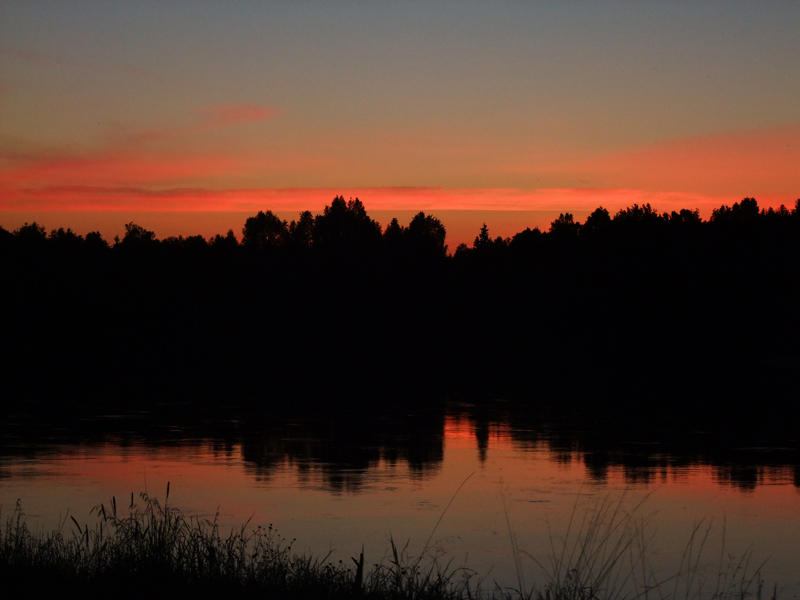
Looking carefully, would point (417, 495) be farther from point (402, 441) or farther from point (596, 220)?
point (596, 220)

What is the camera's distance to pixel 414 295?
415 feet

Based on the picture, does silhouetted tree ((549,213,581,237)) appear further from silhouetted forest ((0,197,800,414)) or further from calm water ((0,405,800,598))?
calm water ((0,405,800,598))

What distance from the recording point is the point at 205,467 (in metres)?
21.5

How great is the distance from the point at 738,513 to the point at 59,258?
401ft

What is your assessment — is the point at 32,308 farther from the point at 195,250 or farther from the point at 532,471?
the point at 532,471

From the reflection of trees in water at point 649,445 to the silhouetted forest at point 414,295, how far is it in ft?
161

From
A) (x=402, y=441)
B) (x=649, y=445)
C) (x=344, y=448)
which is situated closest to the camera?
(x=344, y=448)

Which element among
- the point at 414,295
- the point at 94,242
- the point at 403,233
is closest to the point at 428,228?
the point at 403,233

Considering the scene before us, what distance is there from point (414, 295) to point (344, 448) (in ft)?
334

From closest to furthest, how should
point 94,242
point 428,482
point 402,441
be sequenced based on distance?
point 428,482 → point 402,441 → point 94,242

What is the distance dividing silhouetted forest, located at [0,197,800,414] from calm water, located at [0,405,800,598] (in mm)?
54026

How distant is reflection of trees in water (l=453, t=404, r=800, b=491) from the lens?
21422 mm

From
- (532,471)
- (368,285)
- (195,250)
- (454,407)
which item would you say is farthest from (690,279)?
(532,471)

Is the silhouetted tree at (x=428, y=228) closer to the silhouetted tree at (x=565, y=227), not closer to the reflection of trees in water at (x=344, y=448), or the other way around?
the silhouetted tree at (x=565, y=227)
